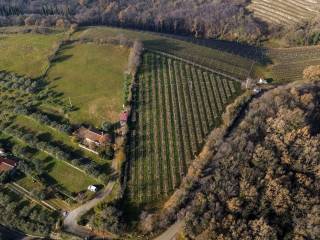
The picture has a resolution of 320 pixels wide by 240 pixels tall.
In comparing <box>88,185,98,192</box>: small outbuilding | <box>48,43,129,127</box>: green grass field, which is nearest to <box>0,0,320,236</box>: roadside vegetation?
<box>88,185,98,192</box>: small outbuilding

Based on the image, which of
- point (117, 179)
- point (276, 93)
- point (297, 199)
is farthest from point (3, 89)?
point (297, 199)

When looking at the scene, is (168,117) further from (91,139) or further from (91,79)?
(91,79)

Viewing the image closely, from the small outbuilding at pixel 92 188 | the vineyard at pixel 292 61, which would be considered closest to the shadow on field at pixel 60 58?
the small outbuilding at pixel 92 188

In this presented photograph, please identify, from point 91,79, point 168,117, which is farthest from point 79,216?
point 91,79

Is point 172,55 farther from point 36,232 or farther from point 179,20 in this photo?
point 36,232

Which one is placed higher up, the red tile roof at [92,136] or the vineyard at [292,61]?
the vineyard at [292,61]

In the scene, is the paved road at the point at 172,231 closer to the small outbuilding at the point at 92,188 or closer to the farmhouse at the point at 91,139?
the small outbuilding at the point at 92,188

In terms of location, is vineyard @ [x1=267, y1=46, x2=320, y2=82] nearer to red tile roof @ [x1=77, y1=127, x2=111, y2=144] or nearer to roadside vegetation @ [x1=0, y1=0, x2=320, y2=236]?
roadside vegetation @ [x1=0, y1=0, x2=320, y2=236]
